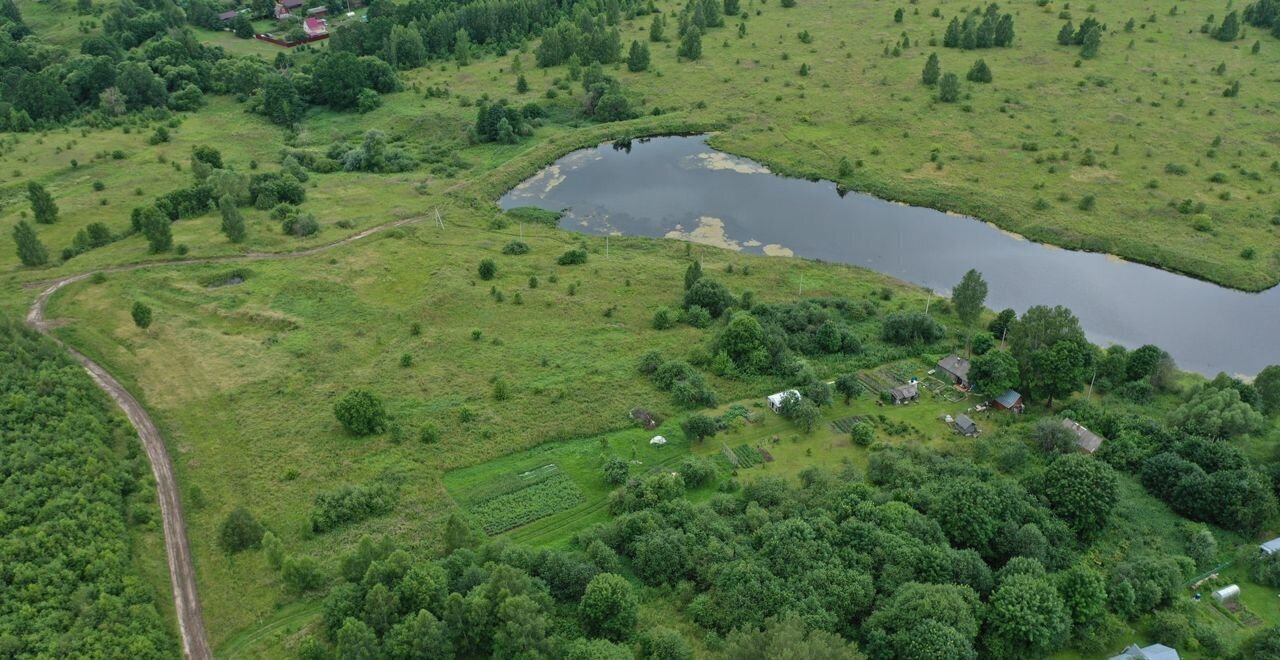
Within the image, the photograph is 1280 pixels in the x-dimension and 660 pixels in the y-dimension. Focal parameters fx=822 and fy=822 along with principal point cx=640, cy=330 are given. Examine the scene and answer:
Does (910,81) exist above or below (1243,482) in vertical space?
above

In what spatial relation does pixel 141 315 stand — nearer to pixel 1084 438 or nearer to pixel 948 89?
pixel 1084 438

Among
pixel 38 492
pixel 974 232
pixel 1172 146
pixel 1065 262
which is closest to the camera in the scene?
pixel 38 492

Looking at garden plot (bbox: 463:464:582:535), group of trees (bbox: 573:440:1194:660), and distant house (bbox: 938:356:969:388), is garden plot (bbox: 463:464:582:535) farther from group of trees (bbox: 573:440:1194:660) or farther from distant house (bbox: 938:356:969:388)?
distant house (bbox: 938:356:969:388)

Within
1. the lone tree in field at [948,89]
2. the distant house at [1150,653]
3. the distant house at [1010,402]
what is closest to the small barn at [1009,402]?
the distant house at [1010,402]

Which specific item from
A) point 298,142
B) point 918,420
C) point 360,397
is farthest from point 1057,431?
point 298,142

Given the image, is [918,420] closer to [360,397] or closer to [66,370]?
[360,397]

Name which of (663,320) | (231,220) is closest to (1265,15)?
(663,320)

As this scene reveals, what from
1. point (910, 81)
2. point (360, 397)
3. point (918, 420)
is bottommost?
point (918, 420)
